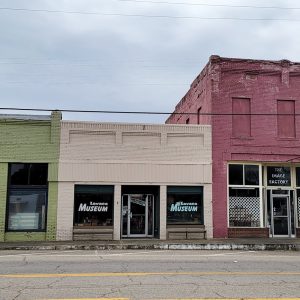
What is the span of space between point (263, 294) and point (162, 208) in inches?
611

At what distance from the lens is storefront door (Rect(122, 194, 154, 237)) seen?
24.9 m

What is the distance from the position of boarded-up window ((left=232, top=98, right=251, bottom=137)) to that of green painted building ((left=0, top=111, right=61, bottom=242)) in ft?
29.1

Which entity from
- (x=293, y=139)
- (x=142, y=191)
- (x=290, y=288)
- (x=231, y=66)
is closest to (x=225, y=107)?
(x=231, y=66)

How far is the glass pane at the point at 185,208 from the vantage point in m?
24.8

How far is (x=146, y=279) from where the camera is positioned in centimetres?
1080

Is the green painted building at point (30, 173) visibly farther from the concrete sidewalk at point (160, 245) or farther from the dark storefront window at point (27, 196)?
the concrete sidewalk at point (160, 245)

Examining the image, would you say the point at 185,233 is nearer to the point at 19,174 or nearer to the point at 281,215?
the point at 281,215

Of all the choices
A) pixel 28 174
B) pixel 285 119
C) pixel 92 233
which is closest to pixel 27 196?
pixel 28 174

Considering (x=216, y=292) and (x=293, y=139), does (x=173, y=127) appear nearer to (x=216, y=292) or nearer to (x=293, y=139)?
(x=293, y=139)

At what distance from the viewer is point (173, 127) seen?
82.5 ft

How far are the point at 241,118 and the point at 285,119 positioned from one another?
92.8 inches

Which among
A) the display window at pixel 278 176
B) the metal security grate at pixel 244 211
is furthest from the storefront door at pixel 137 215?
the display window at pixel 278 176

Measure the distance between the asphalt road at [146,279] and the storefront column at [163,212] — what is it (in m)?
9.08

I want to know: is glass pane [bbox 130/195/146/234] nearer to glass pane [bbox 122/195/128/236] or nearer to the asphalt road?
glass pane [bbox 122/195/128/236]
